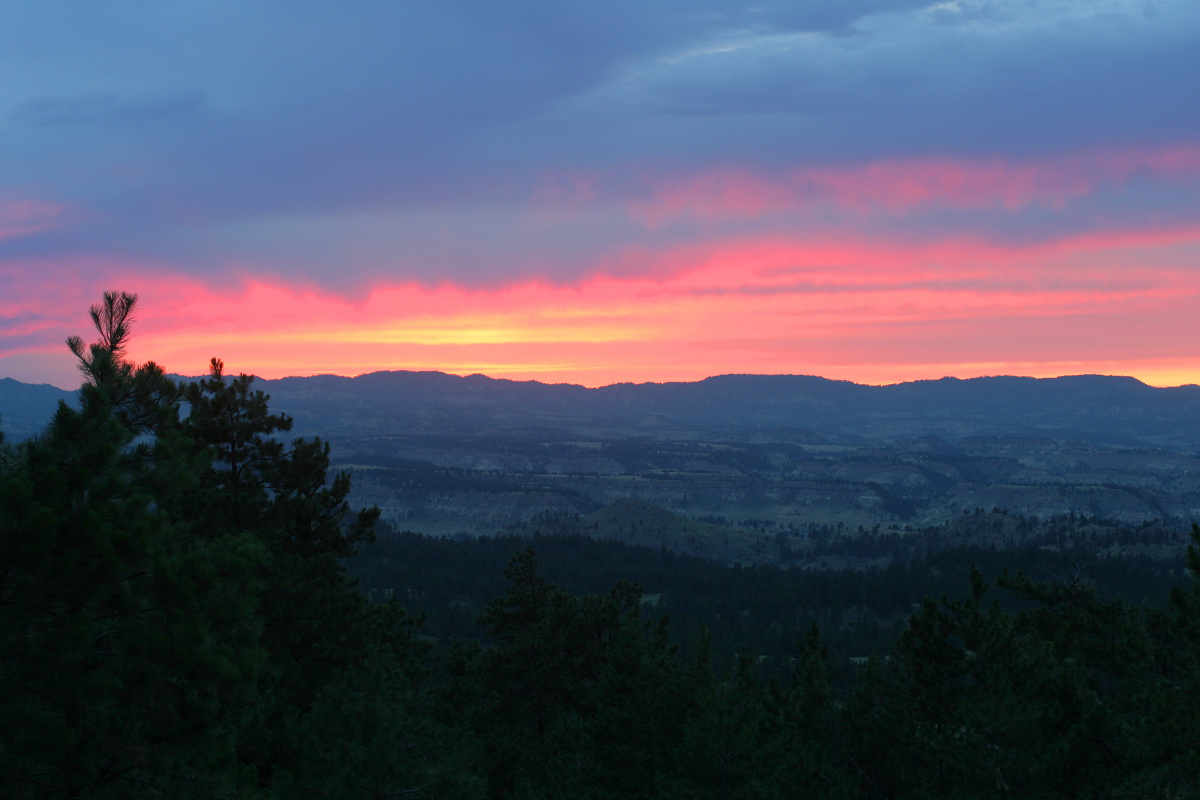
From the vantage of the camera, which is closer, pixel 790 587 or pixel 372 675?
pixel 372 675

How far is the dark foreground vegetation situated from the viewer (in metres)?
13.4

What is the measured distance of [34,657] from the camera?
42.3 ft

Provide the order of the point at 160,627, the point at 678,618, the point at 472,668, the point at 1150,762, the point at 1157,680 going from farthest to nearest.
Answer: the point at 678,618 → the point at 472,668 → the point at 1157,680 → the point at 1150,762 → the point at 160,627

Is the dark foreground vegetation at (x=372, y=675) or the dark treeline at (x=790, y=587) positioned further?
the dark treeline at (x=790, y=587)

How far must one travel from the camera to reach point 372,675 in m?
25.9

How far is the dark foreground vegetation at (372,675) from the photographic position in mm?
13367

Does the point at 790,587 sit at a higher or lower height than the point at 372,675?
lower

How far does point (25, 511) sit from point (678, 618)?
140 metres

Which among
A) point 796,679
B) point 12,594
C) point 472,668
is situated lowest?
point 472,668

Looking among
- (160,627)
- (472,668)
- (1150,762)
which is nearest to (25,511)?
(160,627)

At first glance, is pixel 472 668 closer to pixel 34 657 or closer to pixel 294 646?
pixel 294 646

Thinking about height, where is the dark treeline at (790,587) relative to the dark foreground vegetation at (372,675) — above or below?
below

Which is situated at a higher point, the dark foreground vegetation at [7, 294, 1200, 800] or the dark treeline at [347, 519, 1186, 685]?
the dark foreground vegetation at [7, 294, 1200, 800]

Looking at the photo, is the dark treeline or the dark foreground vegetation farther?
the dark treeline
